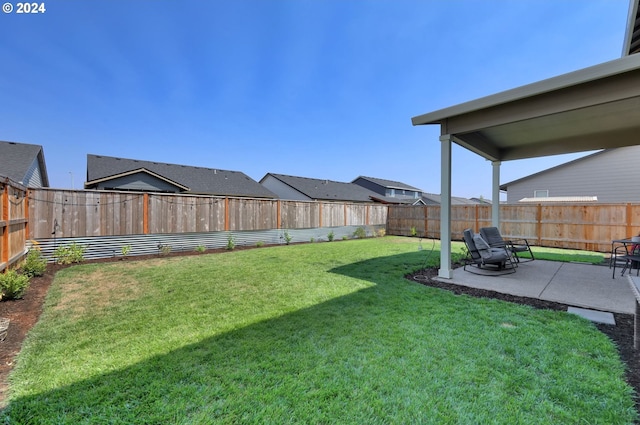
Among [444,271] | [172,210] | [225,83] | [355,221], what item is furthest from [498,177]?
[225,83]

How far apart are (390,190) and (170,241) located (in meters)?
26.2

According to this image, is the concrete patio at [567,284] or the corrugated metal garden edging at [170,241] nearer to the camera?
→ the concrete patio at [567,284]

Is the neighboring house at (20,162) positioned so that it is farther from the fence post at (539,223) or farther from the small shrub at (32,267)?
the fence post at (539,223)

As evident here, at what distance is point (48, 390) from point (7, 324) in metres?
1.64

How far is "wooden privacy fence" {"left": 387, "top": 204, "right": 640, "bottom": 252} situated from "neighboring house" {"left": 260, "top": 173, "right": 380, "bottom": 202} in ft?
39.1

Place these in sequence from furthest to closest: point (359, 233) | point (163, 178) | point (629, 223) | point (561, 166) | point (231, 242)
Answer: point (561, 166) → point (163, 178) → point (359, 233) → point (231, 242) → point (629, 223)

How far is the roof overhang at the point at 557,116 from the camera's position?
3.61m

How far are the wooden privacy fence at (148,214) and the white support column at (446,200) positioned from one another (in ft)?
23.1

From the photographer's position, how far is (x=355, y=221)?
14.2 metres

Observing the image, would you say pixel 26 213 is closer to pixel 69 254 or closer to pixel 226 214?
pixel 69 254

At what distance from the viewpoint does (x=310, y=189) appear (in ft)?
76.2

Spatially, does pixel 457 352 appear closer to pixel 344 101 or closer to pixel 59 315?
pixel 59 315

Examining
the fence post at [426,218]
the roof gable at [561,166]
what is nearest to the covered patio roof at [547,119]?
the fence post at [426,218]

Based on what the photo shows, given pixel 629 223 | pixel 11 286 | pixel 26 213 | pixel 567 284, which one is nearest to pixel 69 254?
pixel 26 213
